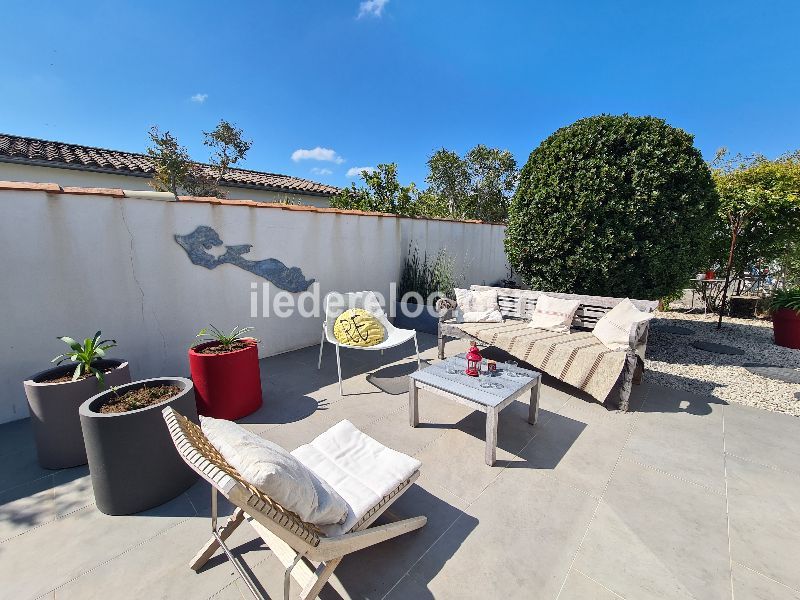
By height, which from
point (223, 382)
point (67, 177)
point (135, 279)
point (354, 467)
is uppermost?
point (67, 177)

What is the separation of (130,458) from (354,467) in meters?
1.30

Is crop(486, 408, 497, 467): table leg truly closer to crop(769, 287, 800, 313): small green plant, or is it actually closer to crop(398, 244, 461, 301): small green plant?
crop(398, 244, 461, 301): small green plant

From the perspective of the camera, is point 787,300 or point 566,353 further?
point 787,300

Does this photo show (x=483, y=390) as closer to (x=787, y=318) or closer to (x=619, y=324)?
(x=619, y=324)

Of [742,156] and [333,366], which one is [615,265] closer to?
[333,366]

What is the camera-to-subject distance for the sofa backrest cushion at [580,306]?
13.3ft

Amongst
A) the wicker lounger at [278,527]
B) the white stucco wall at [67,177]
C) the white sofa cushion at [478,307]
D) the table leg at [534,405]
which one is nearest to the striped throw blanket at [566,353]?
the white sofa cushion at [478,307]

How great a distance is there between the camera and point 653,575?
1576 millimetres

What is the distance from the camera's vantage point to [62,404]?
7.34ft

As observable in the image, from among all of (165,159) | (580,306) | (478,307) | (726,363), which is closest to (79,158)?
(165,159)

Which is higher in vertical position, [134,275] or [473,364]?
[134,275]

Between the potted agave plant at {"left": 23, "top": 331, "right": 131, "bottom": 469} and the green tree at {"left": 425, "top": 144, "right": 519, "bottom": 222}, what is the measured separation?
16.2m

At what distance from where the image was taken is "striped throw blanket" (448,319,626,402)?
317 centimetres

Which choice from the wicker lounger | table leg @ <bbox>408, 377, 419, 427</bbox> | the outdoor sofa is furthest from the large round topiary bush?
the wicker lounger
